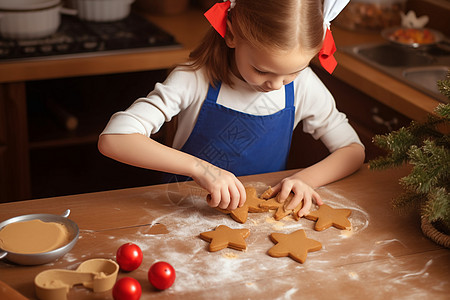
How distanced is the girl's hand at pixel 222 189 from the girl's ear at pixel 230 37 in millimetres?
326

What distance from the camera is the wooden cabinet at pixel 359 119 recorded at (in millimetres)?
2057

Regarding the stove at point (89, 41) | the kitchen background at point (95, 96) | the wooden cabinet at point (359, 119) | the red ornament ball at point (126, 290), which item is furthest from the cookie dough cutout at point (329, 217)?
the stove at point (89, 41)

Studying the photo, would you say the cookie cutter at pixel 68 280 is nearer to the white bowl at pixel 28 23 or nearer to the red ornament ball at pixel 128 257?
the red ornament ball at pixel 128 257

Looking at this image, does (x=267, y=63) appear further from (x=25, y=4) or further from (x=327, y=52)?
(x=25, y=4)

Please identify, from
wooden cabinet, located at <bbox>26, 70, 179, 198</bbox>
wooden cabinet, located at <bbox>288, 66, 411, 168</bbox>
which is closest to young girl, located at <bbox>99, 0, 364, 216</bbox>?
wooden cabinet, located at <bbox>288, 66, 411, 168</bbox>

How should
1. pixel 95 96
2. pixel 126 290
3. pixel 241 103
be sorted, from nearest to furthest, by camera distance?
pixel 126 290
pixel 241 103
pixel 95 96

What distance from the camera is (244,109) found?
1606 mm

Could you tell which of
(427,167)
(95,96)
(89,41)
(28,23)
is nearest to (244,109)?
(427,167)

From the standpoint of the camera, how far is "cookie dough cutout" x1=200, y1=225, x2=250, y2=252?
115 centimetres

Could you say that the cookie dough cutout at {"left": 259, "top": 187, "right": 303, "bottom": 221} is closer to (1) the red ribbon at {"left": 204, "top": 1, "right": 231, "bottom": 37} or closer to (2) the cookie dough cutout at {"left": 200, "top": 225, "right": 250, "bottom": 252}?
(2) the cookie dough cutout at {"left": 200, "top": 225, "right": 250, "bottom": 252}

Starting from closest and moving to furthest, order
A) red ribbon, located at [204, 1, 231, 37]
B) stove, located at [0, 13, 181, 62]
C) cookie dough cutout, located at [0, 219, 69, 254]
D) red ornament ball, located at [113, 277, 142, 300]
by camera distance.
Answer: red ornament ball, located at [113, 277, 142, 300], cookie dough cutout, located at [0, 219, 69, 254], red ribbon, located at [204, 1, 231, 37], stove, located at [0, 13, 181, 62]

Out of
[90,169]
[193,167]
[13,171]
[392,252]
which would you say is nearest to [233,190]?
[193,167]

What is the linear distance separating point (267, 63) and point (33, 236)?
626mm

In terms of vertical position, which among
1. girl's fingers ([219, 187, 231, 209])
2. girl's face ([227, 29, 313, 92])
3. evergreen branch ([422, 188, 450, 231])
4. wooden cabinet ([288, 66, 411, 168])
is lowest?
wooden cabinet ([288, 66, 411, 168])
